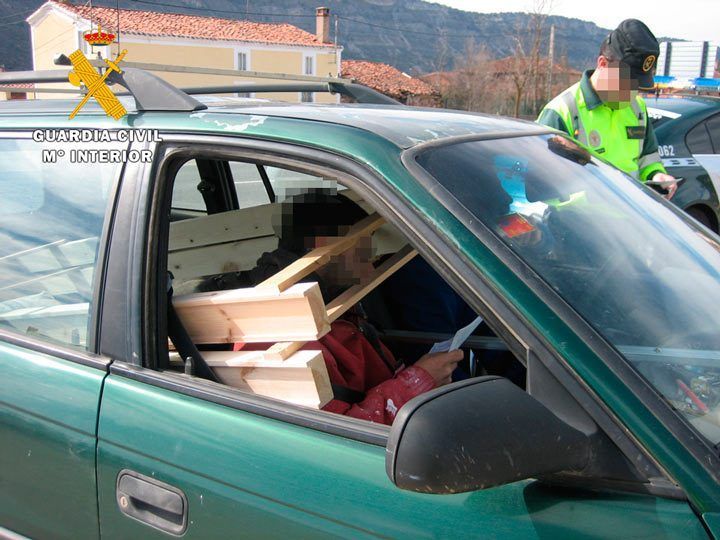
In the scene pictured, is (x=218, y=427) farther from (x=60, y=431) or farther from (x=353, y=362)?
(x=353, y=362)

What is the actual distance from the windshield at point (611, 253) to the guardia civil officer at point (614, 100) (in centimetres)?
166

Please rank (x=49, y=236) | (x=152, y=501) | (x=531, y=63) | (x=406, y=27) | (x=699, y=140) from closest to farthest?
1. (x=152, y=501)
2. (x=49, y=236)
3. (x=699, y=140)
4. (x=531, y=63)
5. (x=406, y=27)

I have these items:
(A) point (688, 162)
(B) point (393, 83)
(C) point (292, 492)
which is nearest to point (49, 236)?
(C) point (292, 492)

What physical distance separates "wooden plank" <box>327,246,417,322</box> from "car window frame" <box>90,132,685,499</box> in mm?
444

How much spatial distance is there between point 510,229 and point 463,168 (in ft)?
0.66

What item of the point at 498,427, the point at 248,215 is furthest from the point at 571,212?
the point at 248,215

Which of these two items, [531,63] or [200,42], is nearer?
[531,63]

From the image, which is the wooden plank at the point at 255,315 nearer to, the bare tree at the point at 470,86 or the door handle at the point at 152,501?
the door handle at the point at 152,501

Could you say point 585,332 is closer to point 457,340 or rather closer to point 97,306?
point 457,340

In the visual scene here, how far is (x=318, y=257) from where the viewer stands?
1970 mm

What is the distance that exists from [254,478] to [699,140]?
6.03 meters

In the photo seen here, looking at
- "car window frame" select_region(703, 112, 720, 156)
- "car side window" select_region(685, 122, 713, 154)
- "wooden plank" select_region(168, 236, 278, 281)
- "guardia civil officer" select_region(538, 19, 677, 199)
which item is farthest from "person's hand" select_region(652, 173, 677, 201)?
"car window frame" select_region(703, 112, 720, 156)

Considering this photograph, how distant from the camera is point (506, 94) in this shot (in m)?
48.6

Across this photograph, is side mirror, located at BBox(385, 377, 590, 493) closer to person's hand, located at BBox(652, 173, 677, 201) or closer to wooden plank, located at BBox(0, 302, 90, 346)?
wooden plank, located at BBox(0, 302, 90, 346)
